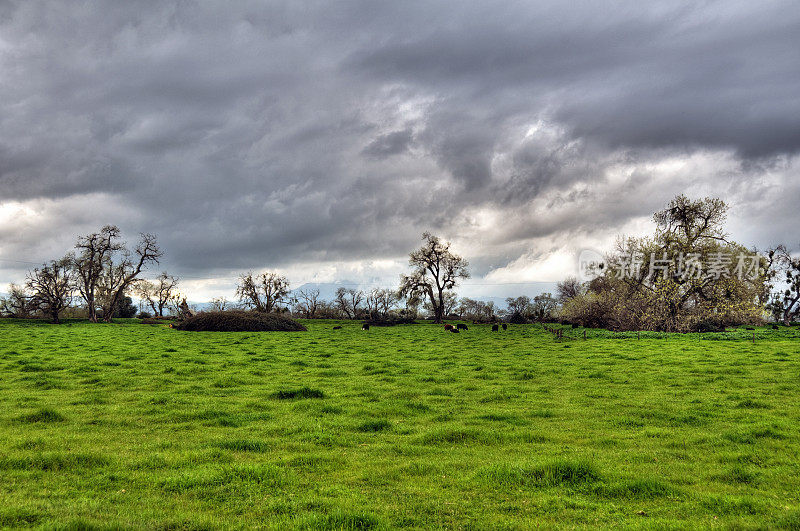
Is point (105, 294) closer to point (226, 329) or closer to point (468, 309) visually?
point (226, 329)

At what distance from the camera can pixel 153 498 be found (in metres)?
6.65

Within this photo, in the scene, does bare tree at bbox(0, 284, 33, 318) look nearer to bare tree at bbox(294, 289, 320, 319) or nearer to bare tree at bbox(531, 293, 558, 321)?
bare tree at bbox(294, 289, 320, 319)

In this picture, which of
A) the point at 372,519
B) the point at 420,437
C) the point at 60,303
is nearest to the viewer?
the point at 372,519

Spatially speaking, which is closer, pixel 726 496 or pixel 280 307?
pixel 726 496

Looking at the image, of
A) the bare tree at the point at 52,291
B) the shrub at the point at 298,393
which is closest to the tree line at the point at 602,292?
the bare tree at the point at 52,291

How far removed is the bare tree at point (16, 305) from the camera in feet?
209

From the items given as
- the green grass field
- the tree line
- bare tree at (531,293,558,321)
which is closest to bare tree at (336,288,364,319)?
the tree line

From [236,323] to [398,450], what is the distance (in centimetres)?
4695

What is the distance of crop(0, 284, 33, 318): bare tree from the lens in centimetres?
6378

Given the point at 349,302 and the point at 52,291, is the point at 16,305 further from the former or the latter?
the point at 349,302

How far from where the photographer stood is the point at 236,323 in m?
52.0

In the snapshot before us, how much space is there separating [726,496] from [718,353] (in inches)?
979

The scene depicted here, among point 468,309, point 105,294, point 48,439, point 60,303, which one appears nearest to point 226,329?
point 60,303

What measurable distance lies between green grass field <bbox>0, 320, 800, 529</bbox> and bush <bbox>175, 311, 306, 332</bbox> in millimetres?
33532
